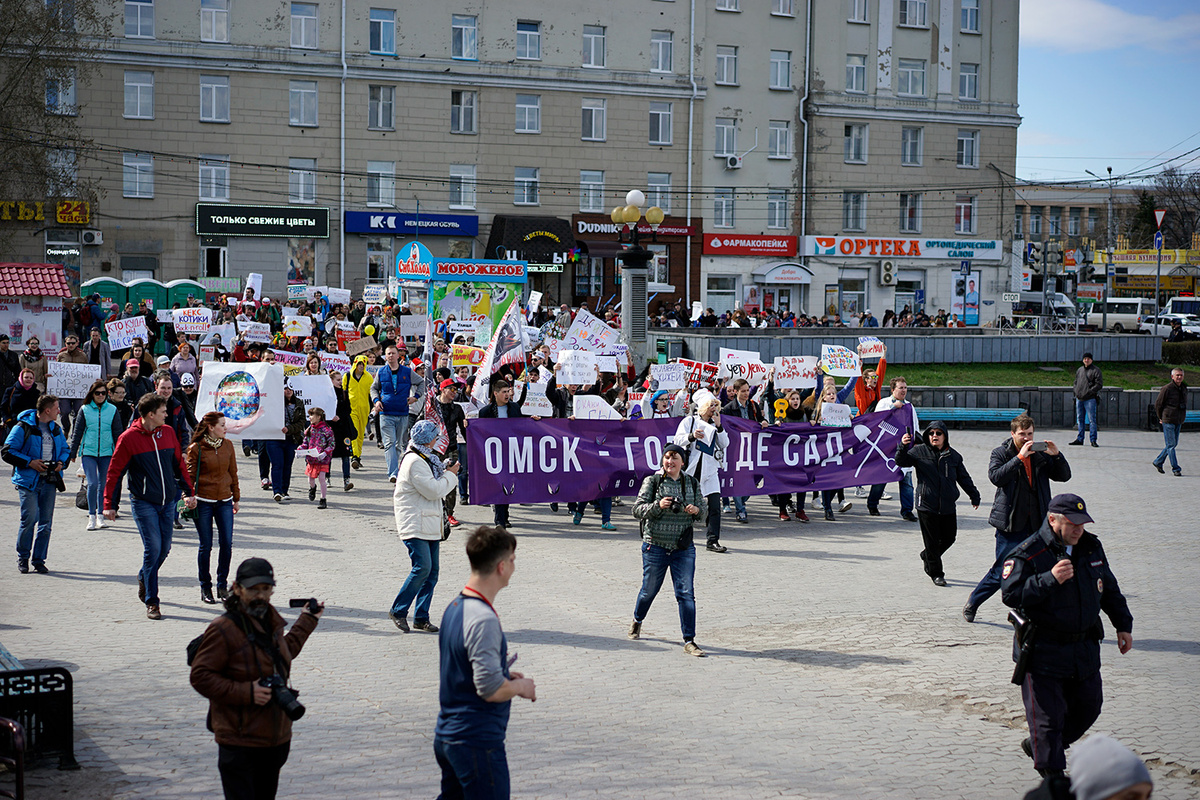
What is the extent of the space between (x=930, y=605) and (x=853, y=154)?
42470mm

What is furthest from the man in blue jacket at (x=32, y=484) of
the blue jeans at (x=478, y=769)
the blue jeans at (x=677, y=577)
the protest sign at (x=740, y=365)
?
the protest sign at (x=740, y=365)

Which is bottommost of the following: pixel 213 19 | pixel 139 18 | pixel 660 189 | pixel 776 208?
pixel 776 208

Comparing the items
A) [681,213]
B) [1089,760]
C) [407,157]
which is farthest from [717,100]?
[1089,760]

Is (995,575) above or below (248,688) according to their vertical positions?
below

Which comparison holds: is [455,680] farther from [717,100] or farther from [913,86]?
[913,86]

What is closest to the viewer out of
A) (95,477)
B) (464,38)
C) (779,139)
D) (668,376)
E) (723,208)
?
(95,477)

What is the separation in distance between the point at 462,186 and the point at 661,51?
9.82 metres

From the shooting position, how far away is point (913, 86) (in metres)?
51.6

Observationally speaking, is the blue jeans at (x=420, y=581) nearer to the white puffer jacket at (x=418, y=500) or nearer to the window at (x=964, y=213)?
the white puffer jacket at (x=418, y=500)

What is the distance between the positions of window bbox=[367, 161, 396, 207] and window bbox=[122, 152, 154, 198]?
300 inches

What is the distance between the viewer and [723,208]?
4903cm

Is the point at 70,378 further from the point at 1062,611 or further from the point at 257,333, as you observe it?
the point at 1062,611

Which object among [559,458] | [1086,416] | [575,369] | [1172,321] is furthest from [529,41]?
[559,458]

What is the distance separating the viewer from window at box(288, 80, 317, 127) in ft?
142
